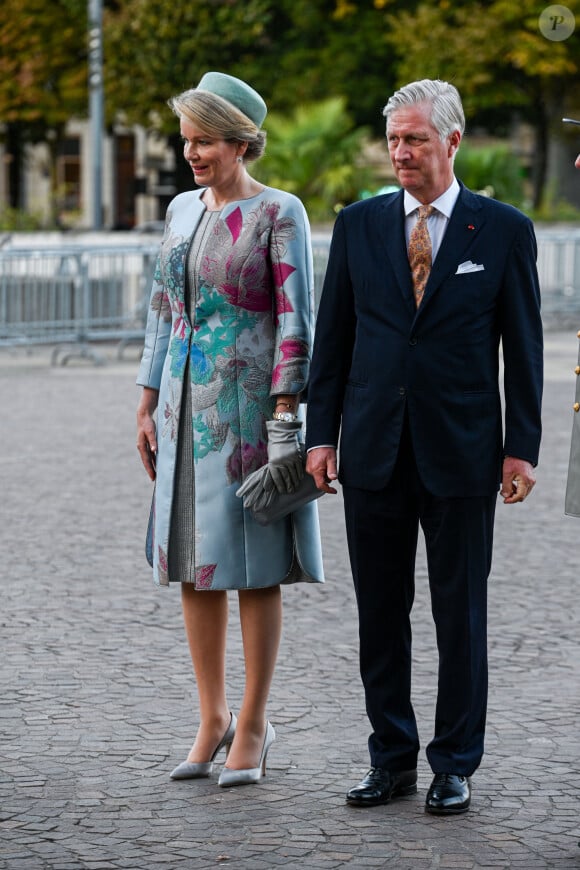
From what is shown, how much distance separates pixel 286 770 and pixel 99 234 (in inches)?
823

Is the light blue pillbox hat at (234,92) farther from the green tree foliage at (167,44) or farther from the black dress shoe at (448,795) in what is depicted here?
the green tree foliage at (167,44)

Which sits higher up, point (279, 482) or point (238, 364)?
point (238, 364)

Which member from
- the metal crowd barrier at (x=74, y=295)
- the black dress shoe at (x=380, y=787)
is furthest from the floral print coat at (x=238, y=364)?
the metal crowd barrier at (x=74, y=295)

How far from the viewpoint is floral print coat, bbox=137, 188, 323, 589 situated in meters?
4.73

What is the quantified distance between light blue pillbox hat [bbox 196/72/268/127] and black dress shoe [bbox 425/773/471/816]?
5.90 ft

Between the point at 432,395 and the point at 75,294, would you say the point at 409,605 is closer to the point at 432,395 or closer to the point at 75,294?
the point at 432,395

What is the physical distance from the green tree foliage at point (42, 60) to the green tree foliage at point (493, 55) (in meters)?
7.65

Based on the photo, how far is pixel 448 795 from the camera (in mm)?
4500

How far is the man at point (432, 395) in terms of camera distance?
14.4 ft

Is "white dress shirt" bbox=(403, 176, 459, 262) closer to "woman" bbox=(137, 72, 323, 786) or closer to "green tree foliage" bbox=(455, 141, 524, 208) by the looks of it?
"woman" bbox=(137, 72, 323, 786)

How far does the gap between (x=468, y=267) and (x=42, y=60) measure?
A: 38918mm

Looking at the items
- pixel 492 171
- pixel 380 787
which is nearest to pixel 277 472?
pixel 380 787

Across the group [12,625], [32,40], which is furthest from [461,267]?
[32,40]

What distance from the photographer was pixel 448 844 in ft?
14.0
